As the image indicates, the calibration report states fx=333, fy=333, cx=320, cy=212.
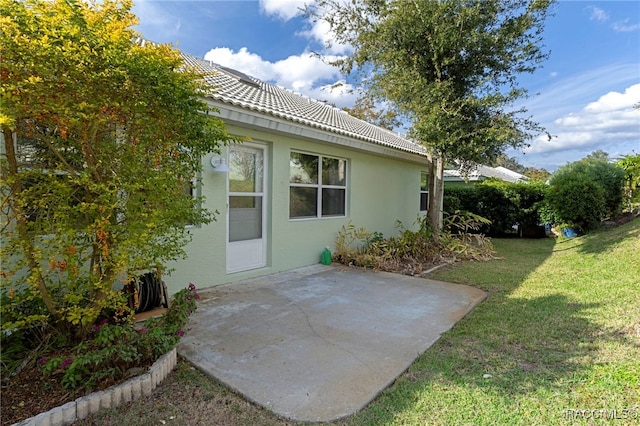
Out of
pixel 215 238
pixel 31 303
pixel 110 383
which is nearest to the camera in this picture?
pixel 110 383

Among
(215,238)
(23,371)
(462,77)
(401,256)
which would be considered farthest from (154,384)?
(462,77)

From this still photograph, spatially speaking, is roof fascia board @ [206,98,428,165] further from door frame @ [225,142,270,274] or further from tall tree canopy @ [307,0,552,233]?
tall tree canopy @ [307,0,552,233]

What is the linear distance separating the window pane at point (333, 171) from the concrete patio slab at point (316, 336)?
308cm

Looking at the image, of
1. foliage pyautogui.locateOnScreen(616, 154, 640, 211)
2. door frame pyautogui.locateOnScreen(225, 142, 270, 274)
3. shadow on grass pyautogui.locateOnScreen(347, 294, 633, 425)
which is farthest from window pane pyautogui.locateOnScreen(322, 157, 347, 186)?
foliage pyautogui.locateOnScreen(616, 154, 640, 211)

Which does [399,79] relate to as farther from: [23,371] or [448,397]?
[23,371]

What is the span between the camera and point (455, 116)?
8.91 meters

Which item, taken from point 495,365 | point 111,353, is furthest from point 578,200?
point 111,353

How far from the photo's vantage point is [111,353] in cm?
277

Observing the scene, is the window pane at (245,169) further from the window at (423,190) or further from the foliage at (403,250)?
the window at (423,190)

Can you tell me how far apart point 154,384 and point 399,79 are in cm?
898

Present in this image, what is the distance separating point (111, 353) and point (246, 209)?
168 inches

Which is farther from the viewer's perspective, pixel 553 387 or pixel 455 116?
pixel 455 116

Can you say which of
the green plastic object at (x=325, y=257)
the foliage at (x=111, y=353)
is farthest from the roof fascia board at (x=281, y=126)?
the green plastic object at (x=325, y=257)

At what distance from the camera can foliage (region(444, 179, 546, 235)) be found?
14719mm
